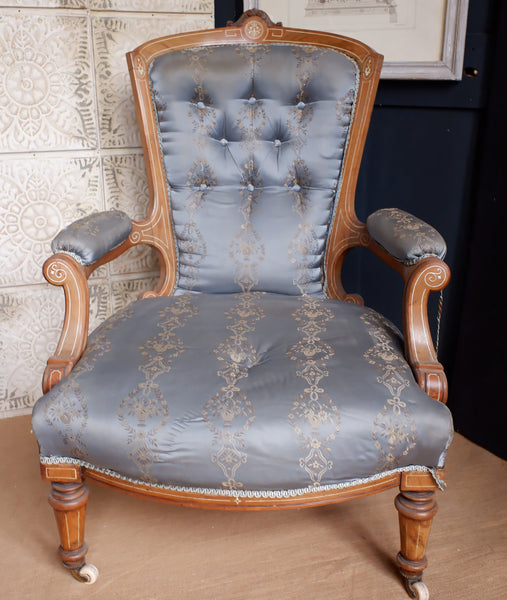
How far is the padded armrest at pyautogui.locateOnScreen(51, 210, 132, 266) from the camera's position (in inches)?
46.3

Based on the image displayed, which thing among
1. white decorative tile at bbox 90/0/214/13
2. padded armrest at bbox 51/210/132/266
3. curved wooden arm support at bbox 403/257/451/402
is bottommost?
curved wooden arm support at bbox 403/257/451/402

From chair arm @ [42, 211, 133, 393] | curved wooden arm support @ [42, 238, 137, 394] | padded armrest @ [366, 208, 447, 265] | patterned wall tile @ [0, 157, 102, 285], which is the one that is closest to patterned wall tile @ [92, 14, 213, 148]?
patterned wall tile @ [0, 157, 102, 285]

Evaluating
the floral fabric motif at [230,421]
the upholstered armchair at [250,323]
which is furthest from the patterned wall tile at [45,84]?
the floral fabric motif at [230,421]

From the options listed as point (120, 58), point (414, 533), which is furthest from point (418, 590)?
point (120, 58)

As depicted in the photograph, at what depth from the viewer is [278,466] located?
0.98 meters

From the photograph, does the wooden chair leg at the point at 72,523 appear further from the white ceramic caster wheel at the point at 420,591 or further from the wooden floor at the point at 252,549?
the white ceramic caster wheel at the point at 420,591

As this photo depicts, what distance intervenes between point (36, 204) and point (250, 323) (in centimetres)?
88

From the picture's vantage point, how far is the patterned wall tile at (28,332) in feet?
5.91

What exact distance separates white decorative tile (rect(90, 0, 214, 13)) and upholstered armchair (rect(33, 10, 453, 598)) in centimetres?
26

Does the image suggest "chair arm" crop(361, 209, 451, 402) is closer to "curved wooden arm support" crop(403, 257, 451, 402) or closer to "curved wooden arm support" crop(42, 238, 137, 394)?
"curved wooden arm support" crop(403, 257, 451, 402)

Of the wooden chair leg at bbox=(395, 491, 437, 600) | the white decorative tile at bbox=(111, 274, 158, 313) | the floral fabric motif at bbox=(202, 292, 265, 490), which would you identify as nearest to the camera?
the floral fabric motif at bbox=(202, 292, 265, 490)

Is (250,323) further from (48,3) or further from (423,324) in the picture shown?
(48,3)

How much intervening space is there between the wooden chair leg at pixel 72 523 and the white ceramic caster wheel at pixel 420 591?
66cm

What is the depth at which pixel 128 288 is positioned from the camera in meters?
1.90
